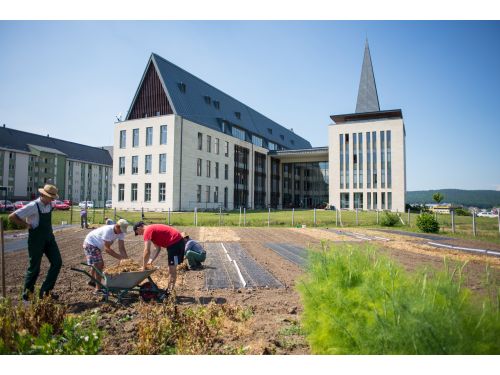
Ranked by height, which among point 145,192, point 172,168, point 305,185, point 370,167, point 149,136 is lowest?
point 145,192

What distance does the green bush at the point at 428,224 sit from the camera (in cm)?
1827

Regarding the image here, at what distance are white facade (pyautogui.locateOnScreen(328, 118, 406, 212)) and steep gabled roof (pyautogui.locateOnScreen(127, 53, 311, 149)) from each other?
1752cm

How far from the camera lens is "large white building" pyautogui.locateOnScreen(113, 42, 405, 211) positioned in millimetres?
40562

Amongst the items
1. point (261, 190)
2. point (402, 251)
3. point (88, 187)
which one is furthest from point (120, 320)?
point (88, 187)

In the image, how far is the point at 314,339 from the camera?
10.2 ft

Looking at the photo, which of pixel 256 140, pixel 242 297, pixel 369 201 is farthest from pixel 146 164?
pixel 242 297

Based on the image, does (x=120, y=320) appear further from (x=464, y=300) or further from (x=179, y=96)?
(x=179, y=96)

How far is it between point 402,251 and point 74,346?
10.9 metres

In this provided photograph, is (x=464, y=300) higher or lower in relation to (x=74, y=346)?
higher

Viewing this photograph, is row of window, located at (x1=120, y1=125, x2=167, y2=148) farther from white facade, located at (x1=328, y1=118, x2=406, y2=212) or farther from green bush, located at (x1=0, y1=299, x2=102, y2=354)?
green bush, located at (x1=0, y1=299, x2=102, y2=354)

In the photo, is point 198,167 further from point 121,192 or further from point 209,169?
point 121,192

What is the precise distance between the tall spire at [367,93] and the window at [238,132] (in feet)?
64.3

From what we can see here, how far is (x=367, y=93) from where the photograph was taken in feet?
170

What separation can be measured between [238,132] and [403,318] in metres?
53.2
